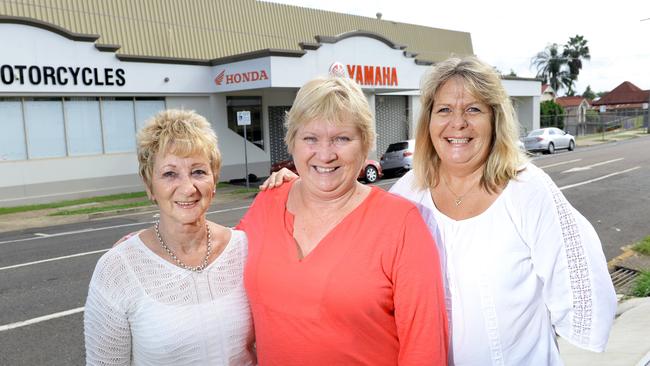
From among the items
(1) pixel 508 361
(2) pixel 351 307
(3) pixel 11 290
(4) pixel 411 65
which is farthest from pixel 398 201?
(4) pixel 411 65

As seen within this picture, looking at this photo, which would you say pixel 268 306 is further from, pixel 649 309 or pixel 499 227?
pixel 649 309

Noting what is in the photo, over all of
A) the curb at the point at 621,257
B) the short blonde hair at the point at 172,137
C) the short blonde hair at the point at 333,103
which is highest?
the short blonde hair at the point at 333,103

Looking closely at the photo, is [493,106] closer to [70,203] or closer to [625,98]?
[70,203]

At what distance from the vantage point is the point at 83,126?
17734mm

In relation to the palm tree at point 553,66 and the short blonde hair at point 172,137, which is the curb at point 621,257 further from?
the palm tree at point 553,66

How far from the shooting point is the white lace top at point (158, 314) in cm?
210

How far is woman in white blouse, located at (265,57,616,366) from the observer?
2.13 metres

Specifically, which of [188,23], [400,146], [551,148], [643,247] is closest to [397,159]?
[400,146]

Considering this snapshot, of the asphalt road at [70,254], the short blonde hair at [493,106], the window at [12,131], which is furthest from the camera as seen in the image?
the window at [12,131]

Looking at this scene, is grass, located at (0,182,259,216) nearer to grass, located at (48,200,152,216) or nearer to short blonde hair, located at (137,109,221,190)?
grass, located at (48,200,152,216)

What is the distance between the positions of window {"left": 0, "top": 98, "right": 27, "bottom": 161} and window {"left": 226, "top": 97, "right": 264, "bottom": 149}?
7744 mm

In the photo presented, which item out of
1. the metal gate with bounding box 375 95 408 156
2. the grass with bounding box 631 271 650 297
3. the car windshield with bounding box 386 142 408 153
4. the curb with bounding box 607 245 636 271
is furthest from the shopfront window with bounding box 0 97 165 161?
the grass with bounding box 631 271 650 297

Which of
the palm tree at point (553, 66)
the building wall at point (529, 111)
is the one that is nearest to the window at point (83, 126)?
the building wall at point (529, 111)

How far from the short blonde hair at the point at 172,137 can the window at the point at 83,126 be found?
56.1ft
